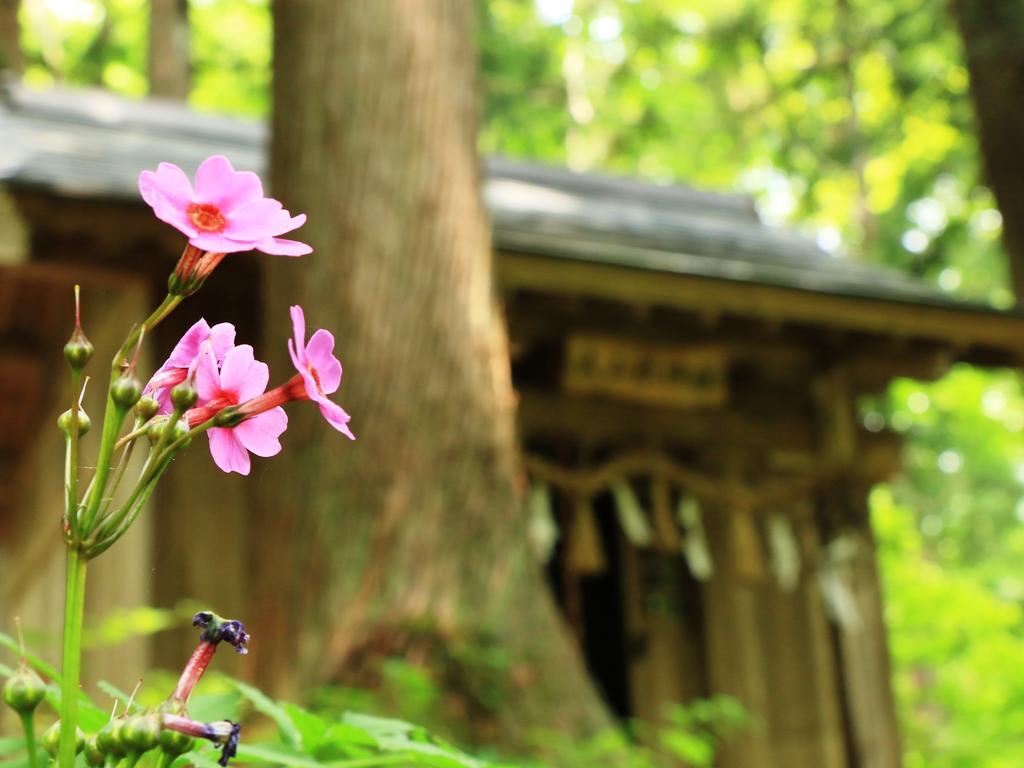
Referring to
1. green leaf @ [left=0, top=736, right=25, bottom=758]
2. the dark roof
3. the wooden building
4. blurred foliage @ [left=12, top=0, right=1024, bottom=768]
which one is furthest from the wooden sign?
green leaf @ [left=0, top=736, right=25, bottom=758]

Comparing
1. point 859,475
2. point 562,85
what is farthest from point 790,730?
point 562,85

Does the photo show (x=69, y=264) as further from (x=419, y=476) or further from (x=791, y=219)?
(x=791, y=219)

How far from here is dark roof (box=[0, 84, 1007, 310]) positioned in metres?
5.68

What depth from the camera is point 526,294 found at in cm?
608

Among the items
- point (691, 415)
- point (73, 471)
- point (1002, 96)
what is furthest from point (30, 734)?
point (1002, 96)

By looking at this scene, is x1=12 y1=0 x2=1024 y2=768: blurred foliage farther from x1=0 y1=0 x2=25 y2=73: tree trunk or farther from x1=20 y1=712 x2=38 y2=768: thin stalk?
x1=20 y1=712 x2=38 y2=768: thin stalk

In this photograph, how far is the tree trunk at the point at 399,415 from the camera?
137 inches

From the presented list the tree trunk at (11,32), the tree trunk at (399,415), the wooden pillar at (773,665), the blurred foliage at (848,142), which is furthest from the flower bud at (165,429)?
the tree trunk at (11,32)

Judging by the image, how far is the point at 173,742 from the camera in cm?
65

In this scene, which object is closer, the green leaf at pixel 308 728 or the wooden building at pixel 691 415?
the green leaf at pixel 308 728

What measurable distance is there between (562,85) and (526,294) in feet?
44.3

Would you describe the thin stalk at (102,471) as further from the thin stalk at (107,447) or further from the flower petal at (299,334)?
the flower petal at (299,334)

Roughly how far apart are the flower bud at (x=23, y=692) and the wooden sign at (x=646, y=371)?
5.75m

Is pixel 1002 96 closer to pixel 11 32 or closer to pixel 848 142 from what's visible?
pixel 848 142
